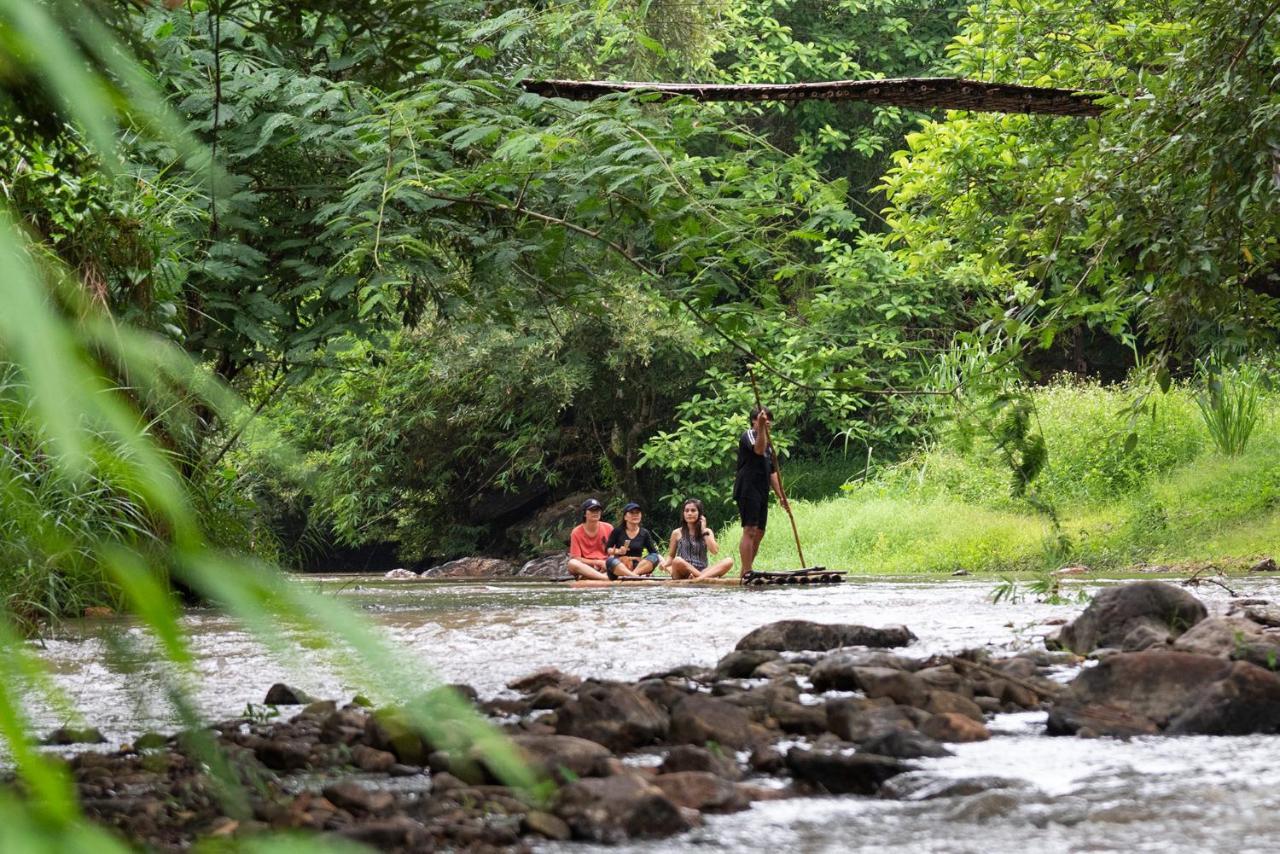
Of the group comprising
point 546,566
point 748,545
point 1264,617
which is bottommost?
point 546,566

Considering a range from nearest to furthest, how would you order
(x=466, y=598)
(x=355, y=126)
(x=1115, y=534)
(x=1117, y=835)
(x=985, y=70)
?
(x=1117, y=835), (x=355, y=126), (x=466, y=598), (x=1115, y=534), (x=985, y=70)

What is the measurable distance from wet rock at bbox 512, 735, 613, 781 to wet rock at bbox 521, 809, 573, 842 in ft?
0.64

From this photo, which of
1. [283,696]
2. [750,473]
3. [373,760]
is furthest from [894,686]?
[750,473]

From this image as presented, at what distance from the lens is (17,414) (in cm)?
619

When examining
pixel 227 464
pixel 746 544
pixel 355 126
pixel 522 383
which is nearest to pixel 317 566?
Result: pixel 522 383

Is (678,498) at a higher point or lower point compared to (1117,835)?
lower

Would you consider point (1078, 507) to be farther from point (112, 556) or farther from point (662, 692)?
point (112, 556)

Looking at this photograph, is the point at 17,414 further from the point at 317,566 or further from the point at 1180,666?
the point at 317,566

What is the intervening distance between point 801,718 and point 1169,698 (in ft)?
3.80

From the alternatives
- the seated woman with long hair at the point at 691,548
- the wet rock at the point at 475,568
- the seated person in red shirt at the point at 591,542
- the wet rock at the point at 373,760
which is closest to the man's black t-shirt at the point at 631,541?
the seated person in red shirt at the point at 591,542

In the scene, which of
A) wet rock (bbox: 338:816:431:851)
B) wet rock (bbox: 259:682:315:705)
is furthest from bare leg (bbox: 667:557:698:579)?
wet rock (bbox: 338:816:431:851)

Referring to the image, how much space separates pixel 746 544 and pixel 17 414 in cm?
1064

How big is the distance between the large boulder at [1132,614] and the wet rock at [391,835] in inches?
164

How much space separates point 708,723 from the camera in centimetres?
448
